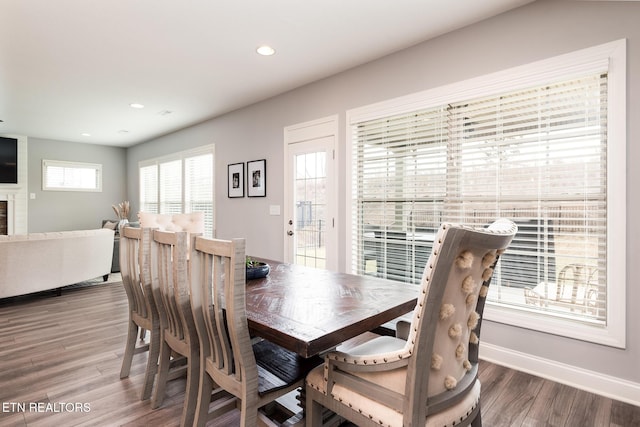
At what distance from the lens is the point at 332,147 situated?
145 inches

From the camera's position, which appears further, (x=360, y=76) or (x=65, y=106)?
(x=65, y=106)

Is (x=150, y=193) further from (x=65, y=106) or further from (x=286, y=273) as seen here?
(x=286, y=273)

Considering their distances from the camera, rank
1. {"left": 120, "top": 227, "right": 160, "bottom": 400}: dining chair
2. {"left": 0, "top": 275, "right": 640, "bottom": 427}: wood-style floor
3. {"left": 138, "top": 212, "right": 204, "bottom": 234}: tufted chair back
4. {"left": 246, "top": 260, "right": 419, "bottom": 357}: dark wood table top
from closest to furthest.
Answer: {"left": 246, "top": 260, "right": 419, "bottom": 357}: dark wood table top
{"left": 0, "top": 275, "right": 640, "bottom": 427}: wood-style floor
{"left": 120, "top": 227, "right": 160, "bottom": 400}: dining chair
{"left": 138, "top": 212, "right": 204, "bottom": 234}: tufted chair back

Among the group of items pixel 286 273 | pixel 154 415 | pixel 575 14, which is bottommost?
pixel 154 415

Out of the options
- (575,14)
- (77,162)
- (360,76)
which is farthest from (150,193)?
(575,14)

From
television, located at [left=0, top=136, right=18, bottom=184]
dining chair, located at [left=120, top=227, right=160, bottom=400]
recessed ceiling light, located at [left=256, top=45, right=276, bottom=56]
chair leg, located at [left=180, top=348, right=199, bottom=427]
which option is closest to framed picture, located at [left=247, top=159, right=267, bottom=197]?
recessed ceiling light, located at [left=256, top=45, right=276, bottom=56]

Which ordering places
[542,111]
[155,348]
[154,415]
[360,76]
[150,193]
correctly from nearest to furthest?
1. [154,415]
2. [155,348]
3. [542,111]
4. [360,76]
5. [150,193]

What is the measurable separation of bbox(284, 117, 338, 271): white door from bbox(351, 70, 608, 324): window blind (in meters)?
0.57

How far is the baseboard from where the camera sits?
204cm

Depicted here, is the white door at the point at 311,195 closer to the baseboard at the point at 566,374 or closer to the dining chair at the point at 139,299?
the baseboard at the point at 566,374

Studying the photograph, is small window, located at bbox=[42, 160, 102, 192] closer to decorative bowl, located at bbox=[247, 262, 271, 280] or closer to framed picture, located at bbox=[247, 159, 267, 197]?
framed picture, located at bbox=[247, 159, 267, 197]

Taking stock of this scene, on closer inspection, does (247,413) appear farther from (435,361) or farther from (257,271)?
(257,271)

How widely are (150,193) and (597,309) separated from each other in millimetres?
7557

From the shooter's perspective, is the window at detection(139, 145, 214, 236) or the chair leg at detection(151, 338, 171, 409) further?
the window at detection(139, 145, 214, 236)
